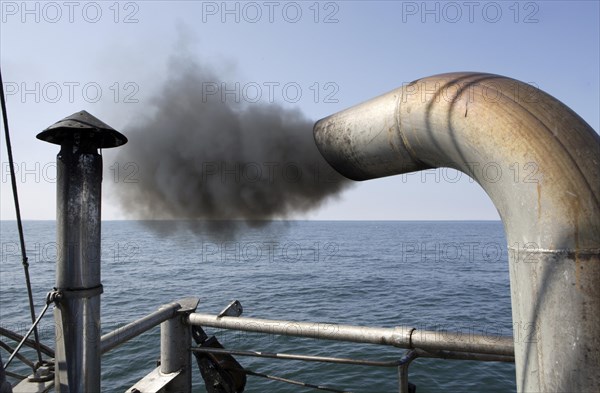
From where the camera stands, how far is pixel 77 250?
2947 millimetres

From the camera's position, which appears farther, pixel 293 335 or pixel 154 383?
pixel 154 383

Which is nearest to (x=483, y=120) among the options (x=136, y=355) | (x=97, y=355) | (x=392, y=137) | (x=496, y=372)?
(x=392, y=137)

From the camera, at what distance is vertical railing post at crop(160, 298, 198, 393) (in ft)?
14.0

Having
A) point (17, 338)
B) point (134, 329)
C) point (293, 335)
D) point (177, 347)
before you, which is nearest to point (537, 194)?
point (293, 335)

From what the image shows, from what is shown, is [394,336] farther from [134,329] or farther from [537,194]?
[134,329]

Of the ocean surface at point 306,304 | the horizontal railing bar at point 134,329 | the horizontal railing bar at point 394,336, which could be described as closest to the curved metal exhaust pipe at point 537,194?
the horizontal railing bar at point 394,336

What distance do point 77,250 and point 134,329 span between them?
104cm

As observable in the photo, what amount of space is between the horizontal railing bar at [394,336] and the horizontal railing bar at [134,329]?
59 centimetres

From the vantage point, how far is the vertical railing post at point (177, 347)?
4.25 meters

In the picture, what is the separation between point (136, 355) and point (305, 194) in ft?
38.9

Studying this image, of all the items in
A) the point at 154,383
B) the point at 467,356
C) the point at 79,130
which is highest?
the point at 79,130

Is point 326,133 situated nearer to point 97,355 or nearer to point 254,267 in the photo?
point 97,355

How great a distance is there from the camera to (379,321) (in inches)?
770

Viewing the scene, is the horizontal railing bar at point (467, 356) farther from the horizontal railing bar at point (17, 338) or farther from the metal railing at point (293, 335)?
the horizontal railing bar at point (17, 338)
